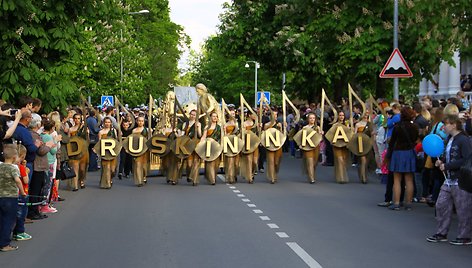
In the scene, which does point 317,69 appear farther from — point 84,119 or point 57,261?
point 57,261

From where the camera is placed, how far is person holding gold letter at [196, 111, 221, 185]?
74.7 ft

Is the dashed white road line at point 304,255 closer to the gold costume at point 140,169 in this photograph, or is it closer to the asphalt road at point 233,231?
the asphalt road at point 233,231

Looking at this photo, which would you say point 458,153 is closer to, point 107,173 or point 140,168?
point 107,173

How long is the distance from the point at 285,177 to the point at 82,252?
14061mm

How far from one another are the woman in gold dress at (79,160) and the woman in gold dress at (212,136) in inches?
106

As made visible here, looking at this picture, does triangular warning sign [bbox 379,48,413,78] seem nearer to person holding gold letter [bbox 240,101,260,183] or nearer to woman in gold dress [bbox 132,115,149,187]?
person holding gold letter [bbox 240,101,260,183]

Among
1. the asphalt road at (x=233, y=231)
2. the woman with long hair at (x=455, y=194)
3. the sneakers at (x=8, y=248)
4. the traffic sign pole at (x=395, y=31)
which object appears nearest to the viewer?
the asphalt road at (x=233, y=231)

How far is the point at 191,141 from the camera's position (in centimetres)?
2286

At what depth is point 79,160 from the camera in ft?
72.6

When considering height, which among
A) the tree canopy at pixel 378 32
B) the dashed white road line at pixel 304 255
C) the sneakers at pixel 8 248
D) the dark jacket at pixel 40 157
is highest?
the tree canopy at pixel 378 32

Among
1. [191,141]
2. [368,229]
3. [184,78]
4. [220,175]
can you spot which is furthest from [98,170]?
[184,78]

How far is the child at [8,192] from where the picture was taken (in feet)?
39.0

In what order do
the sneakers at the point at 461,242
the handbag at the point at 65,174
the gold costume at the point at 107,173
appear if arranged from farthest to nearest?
the gold costume at the point at 107,173 → the handbag at the point at 65,174 → the sneakers at the point at 461,242

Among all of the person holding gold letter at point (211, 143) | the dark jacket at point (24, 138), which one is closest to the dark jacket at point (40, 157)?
the dark jacket at point (24, 138)
